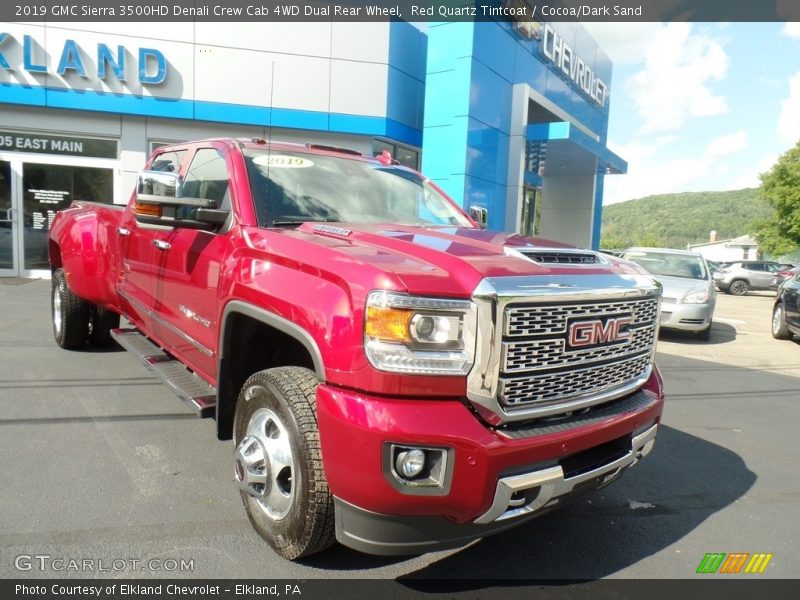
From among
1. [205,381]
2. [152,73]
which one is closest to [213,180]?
[205,381]

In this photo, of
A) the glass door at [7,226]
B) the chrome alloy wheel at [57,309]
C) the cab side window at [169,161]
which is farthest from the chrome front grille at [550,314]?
the glass door at [7,226]

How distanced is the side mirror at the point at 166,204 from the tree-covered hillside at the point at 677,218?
383 feet

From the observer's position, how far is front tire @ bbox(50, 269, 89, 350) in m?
5.79

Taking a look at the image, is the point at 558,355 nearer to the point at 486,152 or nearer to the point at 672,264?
the point at 672,264

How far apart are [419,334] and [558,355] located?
0.62m

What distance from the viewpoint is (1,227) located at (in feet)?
38.3

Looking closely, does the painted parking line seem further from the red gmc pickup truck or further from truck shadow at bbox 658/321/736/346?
the red gmc pickup truck

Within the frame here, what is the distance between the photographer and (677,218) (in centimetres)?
13188

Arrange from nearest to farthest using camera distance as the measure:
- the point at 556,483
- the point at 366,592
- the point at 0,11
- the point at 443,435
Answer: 1. the point at 443,435
2. the point at 556,483
3. the point at 366,592
4. the point at 0,11

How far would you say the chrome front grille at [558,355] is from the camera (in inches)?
84.5

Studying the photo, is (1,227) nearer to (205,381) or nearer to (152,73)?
(152,73)

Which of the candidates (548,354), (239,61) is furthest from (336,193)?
(239,61)

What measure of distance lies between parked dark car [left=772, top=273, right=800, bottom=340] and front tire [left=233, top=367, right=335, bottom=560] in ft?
32.9

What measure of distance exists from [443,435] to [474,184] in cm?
1104
